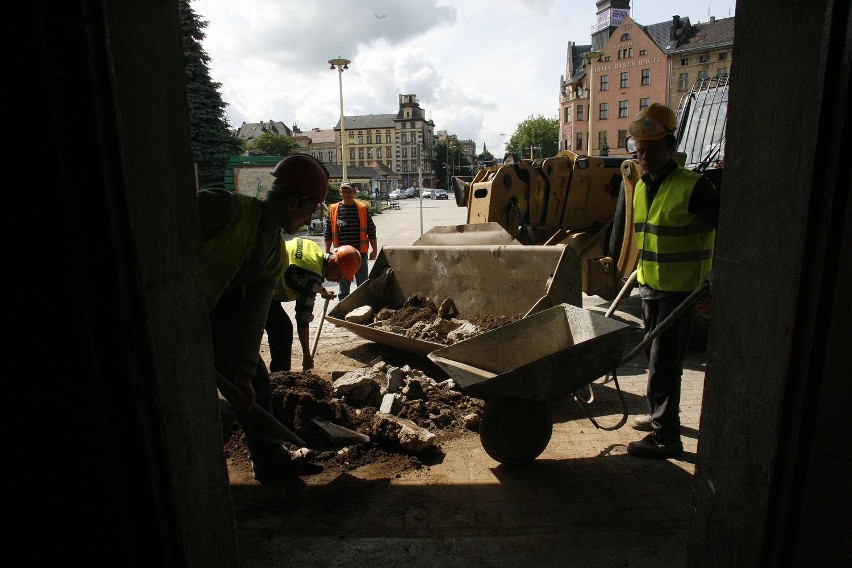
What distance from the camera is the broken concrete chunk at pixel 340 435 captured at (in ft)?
11.8

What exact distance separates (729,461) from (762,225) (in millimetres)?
789

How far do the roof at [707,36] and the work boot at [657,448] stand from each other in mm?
52935

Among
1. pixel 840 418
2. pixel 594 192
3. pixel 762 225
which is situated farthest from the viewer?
pixel 594 192

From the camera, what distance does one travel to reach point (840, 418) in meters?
1.45

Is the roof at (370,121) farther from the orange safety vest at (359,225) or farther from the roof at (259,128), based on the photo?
the orange safety vest at (359,225)

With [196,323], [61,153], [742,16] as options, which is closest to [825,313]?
[742,16]

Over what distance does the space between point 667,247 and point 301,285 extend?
2.65m

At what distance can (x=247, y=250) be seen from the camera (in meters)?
2.71

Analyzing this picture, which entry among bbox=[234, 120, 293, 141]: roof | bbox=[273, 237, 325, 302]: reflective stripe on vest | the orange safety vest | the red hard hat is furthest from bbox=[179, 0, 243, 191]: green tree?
bbox=[234, 120, 293, 141]: roof

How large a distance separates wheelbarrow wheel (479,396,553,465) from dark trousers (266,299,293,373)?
1947 mm

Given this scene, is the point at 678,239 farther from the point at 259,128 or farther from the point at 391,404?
the point at 259,128

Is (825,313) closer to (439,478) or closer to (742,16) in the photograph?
(742,16)

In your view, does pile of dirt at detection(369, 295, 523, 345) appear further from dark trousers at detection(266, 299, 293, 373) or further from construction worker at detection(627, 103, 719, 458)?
construction worker at detection(627, 103, 719, 458)

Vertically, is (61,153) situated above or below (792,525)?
above
